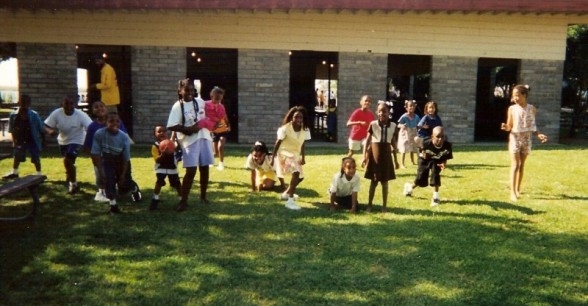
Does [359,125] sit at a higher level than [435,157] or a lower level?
higher

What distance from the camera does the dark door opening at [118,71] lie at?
1733 centimetres

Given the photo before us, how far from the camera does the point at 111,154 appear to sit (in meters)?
7.08

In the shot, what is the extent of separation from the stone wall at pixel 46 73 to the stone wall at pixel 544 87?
13540mm

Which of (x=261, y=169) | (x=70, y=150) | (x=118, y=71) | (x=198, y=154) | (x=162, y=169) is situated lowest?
(x=261, y=169)

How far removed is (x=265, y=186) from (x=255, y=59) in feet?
24.5

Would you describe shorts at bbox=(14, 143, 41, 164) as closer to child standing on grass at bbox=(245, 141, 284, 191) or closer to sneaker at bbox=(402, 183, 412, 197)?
child standing on grass at bbox=(245, 141, 284, 191)

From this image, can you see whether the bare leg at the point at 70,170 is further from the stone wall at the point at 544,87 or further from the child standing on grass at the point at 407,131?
the stone wall at the point at 544,87

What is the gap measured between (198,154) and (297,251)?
2.33m

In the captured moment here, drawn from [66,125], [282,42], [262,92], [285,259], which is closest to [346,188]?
[285,259]

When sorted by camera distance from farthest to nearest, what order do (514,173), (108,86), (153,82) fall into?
(153,82) → (108,86) → (514,173)

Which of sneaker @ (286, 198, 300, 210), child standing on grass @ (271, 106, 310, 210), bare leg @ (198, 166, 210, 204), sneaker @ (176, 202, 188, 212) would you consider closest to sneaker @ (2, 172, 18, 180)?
bare leg @ (198, 166, 210, 204)

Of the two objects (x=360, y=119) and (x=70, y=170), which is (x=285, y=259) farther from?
(x=360, y=119)

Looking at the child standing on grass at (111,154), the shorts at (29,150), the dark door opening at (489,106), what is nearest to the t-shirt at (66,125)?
the shorts at (29,150)

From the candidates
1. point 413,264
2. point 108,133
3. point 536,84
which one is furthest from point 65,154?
point 536,84
